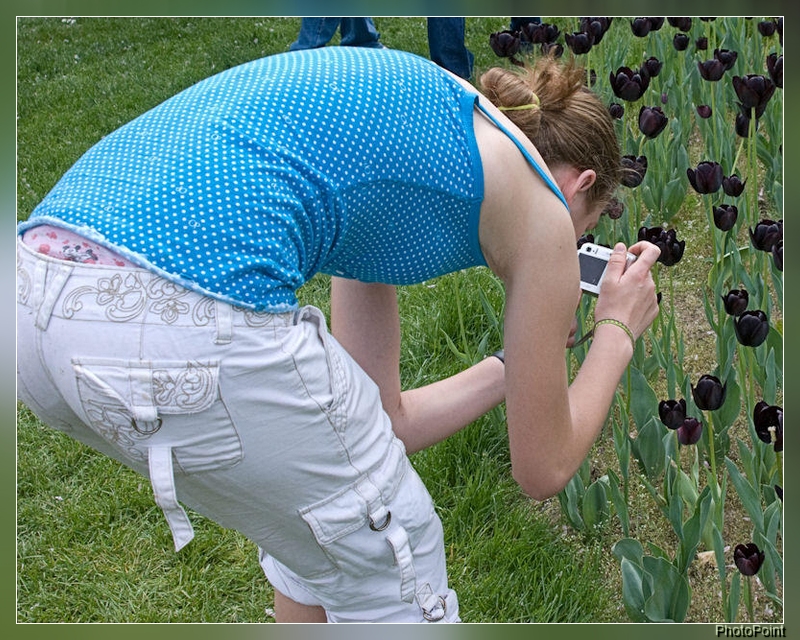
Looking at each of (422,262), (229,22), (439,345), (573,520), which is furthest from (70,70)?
(422,262)

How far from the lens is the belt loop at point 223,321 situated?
1.13m

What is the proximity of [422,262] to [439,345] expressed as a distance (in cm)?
151

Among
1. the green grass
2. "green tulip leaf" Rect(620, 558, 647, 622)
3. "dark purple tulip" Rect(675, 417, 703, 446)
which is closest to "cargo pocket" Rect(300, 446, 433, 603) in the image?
"green tulip leaf" Rect(620, 558, 647, 622)

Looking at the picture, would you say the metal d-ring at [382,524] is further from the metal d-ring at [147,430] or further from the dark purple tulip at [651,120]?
the dark purple tulip at [651,120]

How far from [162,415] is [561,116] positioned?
0.71 metres

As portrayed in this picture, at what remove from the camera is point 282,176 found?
116cm

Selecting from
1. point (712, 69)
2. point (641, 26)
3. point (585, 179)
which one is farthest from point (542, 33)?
point (585, 179)

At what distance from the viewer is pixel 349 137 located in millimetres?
1193

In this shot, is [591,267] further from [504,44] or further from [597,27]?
[504,44]

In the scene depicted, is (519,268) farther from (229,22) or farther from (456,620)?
(229,22)

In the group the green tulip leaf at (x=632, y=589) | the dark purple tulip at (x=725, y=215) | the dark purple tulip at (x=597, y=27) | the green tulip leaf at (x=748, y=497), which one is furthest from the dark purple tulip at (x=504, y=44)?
the green tulip leaf at (x=632, y=589)

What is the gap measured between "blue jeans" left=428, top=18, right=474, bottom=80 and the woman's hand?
308cm

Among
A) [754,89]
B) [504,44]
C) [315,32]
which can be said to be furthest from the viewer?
[315,32]

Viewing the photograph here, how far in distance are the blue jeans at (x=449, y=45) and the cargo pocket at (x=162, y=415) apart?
351cm
